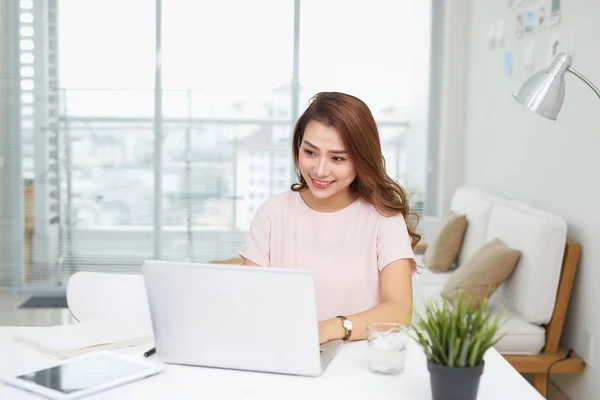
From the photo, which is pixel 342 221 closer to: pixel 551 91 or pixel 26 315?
pixel 551 91

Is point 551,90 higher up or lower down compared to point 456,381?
higher up

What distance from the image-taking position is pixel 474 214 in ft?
13.8

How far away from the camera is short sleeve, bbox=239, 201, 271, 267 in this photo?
2.23 meters

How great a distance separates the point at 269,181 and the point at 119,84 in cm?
120

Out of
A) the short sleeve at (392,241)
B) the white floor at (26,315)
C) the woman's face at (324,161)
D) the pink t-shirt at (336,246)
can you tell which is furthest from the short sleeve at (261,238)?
the white floor at (26,315)

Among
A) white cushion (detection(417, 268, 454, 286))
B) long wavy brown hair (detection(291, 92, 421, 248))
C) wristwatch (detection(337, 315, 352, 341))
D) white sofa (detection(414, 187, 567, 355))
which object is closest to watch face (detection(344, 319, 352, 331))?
wristwatch (detection(337, 315, 352, 341))

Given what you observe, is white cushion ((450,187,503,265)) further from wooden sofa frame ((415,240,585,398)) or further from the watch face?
the watch face

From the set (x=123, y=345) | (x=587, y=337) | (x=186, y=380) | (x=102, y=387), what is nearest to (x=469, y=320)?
(x=186, y=380)

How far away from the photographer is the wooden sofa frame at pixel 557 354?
122 inches

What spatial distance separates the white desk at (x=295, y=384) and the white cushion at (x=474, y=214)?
94.0 inches

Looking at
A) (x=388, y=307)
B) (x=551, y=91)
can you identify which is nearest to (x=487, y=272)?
(x=551, y=91)

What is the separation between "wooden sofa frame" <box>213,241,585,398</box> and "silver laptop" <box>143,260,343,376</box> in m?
1.76

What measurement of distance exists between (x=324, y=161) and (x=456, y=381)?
83 centimetres

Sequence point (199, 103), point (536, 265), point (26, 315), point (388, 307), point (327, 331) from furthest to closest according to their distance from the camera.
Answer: point (199, 103), point (26, 315), point (536, 265), point (388, 307), point (327, 331)
